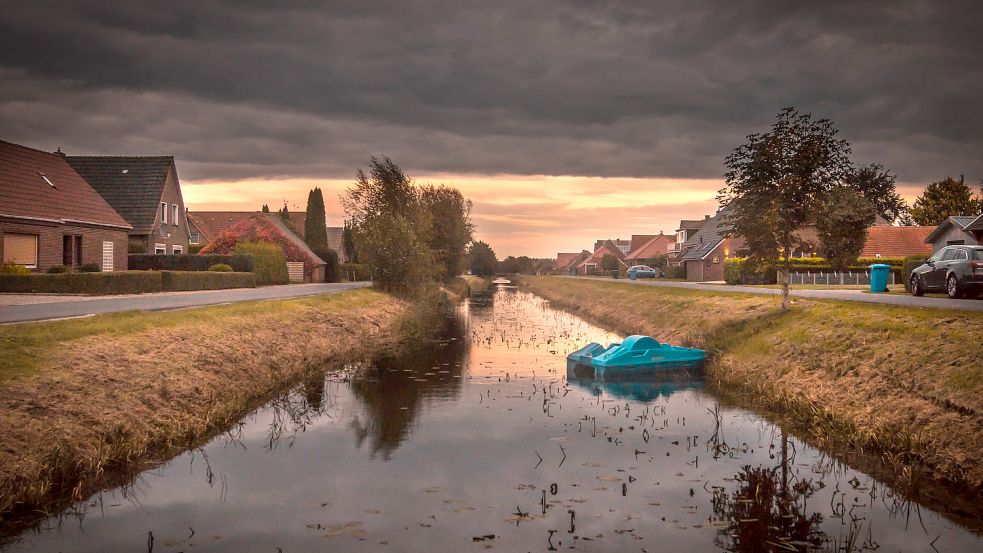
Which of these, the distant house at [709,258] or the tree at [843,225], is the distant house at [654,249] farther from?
the tree at [843,225]

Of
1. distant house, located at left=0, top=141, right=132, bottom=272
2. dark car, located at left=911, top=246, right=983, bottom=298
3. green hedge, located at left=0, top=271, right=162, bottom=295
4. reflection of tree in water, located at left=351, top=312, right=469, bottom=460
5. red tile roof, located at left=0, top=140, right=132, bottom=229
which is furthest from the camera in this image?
red tile roof, located at left=0, top=140, right=132, bottom=229

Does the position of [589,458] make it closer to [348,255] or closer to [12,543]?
[12,543]

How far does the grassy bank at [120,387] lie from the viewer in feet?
36.3

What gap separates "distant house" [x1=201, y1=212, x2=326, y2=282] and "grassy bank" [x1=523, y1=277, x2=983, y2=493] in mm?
44855

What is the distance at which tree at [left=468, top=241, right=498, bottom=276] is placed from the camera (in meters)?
171

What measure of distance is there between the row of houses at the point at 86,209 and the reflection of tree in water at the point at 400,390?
81.9ft

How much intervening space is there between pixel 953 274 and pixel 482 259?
14632 cm

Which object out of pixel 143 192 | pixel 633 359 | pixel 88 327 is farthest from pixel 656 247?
pixel 88 327

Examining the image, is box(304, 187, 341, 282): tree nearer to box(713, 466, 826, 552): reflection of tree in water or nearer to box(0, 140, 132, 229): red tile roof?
box(0, 140, 132, 229): red tile roof

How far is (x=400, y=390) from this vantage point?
65.5 ft

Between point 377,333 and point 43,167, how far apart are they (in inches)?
1066

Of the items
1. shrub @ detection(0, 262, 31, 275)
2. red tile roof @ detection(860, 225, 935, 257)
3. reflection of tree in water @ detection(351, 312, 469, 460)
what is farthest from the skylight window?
red tile roof @ detection(860, 225, 935, 257)

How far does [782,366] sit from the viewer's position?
2012cm

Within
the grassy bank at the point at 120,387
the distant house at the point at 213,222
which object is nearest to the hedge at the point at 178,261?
the grassy bank at the point at 120,387
